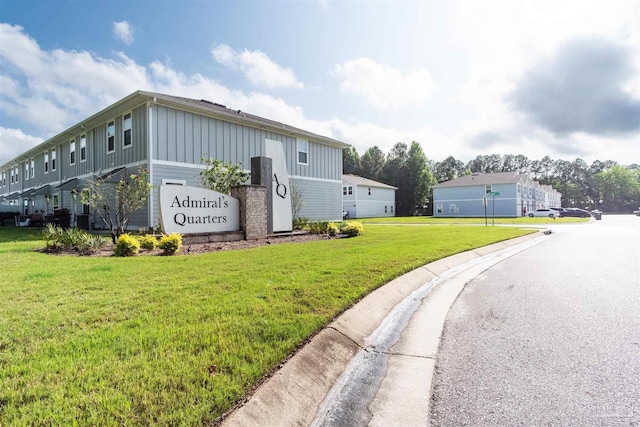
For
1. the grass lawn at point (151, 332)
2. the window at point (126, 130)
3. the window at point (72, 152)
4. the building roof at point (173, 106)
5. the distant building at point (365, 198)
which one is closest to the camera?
the grass lawn at point (151, 332)

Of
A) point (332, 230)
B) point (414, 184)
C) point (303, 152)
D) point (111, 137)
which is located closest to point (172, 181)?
point (111, 137)

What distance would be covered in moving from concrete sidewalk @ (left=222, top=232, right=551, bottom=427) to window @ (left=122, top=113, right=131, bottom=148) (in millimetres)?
15276

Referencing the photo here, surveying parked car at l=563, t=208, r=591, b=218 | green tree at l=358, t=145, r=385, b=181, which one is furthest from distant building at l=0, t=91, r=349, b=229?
green tree at l=358, t=145, r=385, b=181

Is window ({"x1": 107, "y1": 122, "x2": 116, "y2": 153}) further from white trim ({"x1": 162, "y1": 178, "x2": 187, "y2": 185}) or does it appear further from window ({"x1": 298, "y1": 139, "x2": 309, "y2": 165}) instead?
window ({"x1": 298, "y1": 139, "x2": 309, "y2": 165})

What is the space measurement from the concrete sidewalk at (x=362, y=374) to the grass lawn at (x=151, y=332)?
16 cm

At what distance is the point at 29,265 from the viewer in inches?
269

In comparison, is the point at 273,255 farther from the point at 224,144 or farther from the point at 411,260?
the point at 224,144

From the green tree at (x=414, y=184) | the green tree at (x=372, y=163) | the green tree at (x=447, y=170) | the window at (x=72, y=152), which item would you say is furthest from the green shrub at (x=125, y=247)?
the green tree at (x=447, y=170)

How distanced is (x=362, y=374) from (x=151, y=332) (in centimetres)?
199

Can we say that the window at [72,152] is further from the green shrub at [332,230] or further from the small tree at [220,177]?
the green shrub at [332,230]

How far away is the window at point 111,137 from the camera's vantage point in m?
17.3

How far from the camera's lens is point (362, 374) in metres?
3.09

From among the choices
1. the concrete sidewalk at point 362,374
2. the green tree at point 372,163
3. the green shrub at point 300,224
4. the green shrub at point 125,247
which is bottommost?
the concrete sidewalk at point 362,374

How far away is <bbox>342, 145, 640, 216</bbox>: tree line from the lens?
194ft
